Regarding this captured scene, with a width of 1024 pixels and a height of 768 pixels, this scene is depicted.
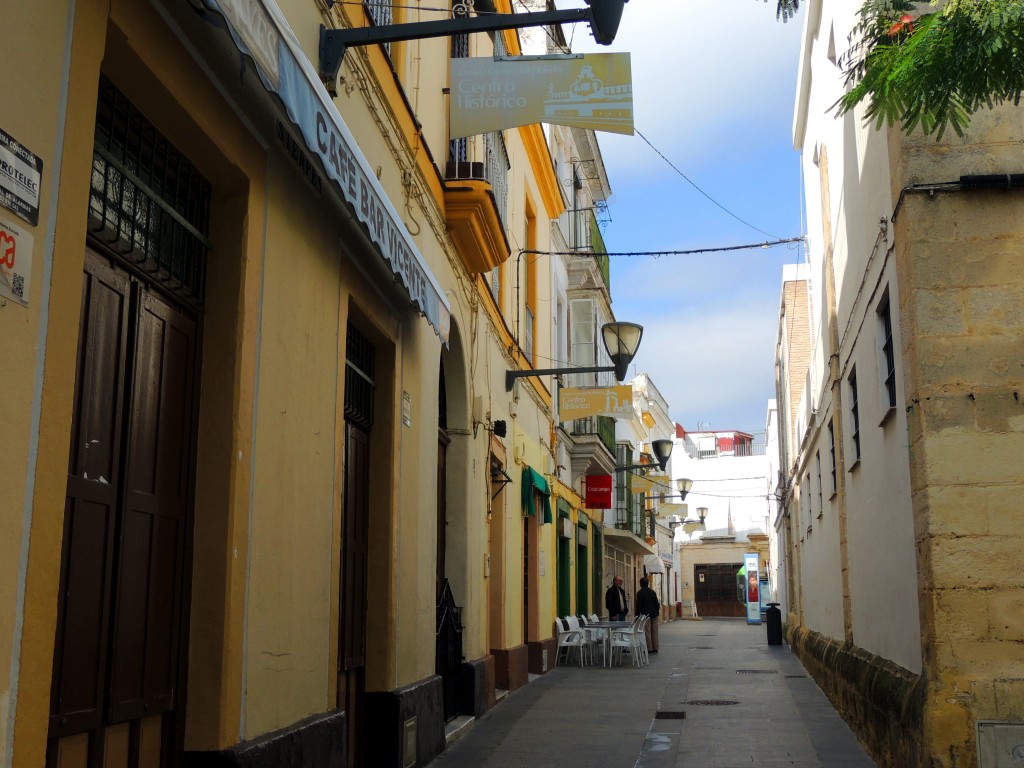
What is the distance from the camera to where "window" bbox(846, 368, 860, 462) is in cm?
1069

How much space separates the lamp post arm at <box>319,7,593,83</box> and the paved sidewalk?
5.46 m

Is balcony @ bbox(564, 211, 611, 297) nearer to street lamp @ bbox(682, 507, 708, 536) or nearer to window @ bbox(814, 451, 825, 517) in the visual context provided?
window @ bbox(814, 451, 825, 517)

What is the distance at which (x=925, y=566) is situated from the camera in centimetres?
679

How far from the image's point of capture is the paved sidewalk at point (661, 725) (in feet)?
29.5

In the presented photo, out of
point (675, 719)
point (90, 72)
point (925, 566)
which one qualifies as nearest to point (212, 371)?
point (90, 72)

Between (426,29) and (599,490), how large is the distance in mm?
17062

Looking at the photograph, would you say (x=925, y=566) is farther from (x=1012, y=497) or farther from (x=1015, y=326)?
(x=1015, y=326)

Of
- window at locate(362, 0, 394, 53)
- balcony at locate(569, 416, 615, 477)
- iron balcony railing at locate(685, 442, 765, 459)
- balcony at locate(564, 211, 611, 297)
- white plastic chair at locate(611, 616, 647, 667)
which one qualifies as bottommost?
white plastic chair at locate(611, 616, 647, 667)

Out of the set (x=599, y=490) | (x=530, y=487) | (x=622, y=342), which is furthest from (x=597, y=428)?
(x=622, y=342)

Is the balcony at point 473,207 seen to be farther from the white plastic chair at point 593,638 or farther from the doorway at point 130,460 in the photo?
the white plastic chair at point 593,638

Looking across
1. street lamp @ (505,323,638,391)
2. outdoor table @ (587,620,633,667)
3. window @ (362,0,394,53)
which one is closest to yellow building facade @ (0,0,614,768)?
window @ (362,0,394,53)

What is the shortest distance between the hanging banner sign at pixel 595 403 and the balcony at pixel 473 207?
17.7 feet

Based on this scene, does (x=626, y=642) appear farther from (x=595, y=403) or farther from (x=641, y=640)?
(x=595, y=403)

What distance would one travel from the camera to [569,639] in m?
19.0
